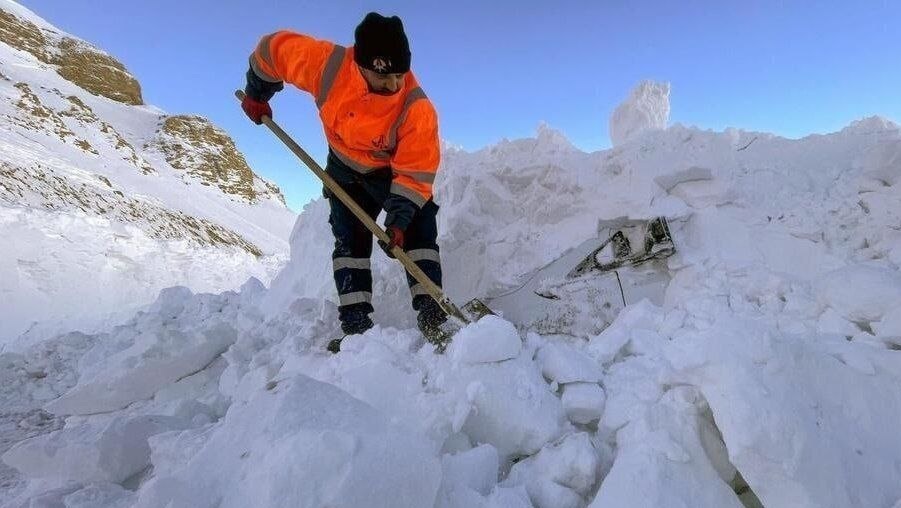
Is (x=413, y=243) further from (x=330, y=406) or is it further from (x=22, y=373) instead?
(x=22, y=373)

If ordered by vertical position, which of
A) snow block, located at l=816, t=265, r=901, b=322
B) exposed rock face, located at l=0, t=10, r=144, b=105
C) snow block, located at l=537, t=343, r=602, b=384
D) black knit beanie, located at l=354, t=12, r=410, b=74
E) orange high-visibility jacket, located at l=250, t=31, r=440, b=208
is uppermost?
exposed rock face, located at l=0, t=10, r=144, b=105

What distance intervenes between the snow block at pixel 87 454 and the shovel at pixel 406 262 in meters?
1.29

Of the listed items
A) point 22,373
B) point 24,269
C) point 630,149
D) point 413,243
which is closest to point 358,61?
point 413,243

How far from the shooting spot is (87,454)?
1.42m

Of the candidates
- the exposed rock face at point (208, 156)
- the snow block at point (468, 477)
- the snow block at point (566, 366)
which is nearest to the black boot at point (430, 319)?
the snow block at point (566, 366)

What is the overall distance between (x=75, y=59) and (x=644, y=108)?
38.5 m

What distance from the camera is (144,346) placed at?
8.32ft

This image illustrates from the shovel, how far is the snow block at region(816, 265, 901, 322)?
59.0 inches

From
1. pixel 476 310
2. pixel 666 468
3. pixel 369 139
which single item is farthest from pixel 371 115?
pixel 666 468

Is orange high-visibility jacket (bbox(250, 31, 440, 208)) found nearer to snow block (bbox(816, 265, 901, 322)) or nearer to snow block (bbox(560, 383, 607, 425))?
snow block (bbox(560, 383, 607, 425))

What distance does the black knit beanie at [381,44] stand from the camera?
89.1 inches

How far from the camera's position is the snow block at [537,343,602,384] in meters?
1.62

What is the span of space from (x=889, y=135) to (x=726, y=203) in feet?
4.62

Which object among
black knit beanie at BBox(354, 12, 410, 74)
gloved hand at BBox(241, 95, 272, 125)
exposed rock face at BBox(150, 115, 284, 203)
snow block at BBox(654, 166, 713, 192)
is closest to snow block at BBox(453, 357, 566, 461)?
black knit beanie at BBox(354, 12, 410, 74)
